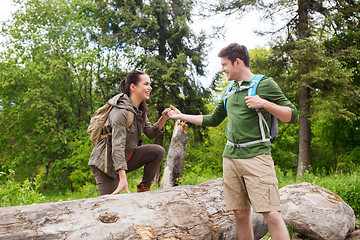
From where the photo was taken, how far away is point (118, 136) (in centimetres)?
340

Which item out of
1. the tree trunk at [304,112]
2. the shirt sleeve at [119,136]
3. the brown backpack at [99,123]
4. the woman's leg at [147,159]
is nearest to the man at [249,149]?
the shirt sleeve at [119,136]

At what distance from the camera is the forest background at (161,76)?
40.5ft

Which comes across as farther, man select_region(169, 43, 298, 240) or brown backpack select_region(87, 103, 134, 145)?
brown backpack select_region(87, 103, 134, 145)

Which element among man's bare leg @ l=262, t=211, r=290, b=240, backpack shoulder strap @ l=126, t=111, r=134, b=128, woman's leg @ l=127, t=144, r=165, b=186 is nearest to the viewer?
man's bare leg @ l=262, t=211, r=290, b=240

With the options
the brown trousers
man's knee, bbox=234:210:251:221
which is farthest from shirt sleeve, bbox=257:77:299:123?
the brown trousers

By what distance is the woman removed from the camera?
11.0 ft

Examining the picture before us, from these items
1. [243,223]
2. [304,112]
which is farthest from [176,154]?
[304,112]

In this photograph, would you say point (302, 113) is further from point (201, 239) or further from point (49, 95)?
point (49, 95)

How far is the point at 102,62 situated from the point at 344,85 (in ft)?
44.3

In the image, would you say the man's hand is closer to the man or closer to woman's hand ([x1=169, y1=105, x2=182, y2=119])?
the man

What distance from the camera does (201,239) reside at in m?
3.18

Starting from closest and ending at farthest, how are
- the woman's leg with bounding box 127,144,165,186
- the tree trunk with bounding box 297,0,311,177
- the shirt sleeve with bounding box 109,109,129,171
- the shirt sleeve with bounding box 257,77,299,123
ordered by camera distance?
the shirt sleeve with bounding box 257,77,299,123, the shirt sleeve with bounding box 109,109,129,171, the woman's leg with bounding box 127,144,165,186, the tree trunk with bounding box 297,0,311,177

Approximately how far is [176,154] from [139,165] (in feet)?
8.47

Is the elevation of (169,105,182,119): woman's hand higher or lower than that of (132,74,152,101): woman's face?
lower
